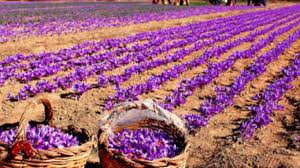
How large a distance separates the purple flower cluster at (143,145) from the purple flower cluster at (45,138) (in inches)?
18.6

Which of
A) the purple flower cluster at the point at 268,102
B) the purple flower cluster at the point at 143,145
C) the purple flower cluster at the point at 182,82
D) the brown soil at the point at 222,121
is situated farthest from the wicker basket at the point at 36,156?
the purple flower cluster at the point at 182,82

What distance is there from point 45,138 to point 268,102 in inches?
199

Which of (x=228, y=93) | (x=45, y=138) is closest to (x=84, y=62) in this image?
(x=228, y=93)

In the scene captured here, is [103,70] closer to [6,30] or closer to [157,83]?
[157,83]

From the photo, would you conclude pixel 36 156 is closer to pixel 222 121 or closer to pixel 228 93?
pixel 222 121

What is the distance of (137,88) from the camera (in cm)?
921

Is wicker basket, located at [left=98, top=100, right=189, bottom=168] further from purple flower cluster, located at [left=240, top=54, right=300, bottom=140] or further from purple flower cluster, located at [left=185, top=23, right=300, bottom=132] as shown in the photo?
purple flower cluster, located at [left=240, top=54, right=300, bottom=140]

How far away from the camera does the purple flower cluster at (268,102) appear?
23.9ft

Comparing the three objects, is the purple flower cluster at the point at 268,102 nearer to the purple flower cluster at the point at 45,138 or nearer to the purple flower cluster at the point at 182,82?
the purple flower cluster at the point at 182,82

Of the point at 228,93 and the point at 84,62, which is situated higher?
the point at 84,62

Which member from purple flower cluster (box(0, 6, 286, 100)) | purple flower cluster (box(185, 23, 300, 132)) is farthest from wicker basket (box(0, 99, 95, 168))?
purple flower cluster (box(0, 6, 286, 100))

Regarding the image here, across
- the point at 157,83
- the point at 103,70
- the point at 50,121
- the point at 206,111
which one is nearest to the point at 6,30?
the point at 103,70

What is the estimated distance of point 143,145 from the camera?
4.99m

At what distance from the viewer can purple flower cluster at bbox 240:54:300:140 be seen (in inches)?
287
